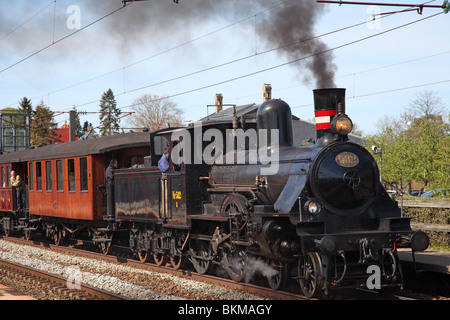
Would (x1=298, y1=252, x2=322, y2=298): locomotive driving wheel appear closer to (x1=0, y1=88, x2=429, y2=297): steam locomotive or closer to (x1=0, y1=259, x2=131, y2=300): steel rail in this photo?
(x1=0, y1=88, x2=429, y2=297): steam locomotive

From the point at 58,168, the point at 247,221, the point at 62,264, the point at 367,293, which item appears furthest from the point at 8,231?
the point at 367,293

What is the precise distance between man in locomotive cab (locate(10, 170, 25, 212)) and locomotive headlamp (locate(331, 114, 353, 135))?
14594 millimetres

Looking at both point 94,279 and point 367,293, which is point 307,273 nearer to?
point 367,293

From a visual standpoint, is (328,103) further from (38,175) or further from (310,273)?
(38,175)

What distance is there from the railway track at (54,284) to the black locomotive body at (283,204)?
2202 mm

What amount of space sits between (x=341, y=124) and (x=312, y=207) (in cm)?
137

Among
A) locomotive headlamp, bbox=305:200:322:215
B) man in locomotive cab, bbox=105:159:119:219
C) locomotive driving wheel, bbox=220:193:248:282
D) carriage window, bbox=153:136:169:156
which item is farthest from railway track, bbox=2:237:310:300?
carriage window, bbox=153:136:169:156

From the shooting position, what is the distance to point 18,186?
1939 cm

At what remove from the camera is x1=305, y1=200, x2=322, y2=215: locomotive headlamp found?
7.76m

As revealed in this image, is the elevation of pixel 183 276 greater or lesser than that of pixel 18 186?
lesser

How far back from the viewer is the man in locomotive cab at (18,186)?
19.3 metres

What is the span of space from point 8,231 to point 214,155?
14.0 meters

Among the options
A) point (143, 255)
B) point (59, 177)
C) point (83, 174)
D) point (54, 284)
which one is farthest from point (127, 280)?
point (59, 177)

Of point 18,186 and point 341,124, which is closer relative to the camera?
point 341,124
